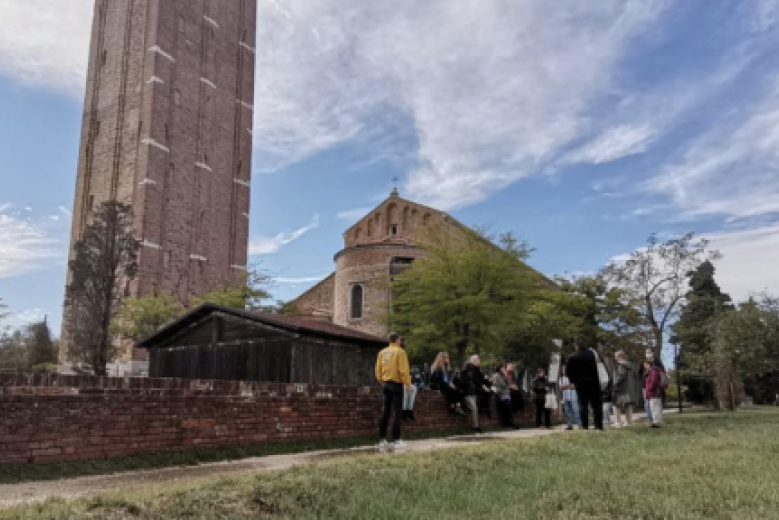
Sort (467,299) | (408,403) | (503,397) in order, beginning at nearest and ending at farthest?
(408,403), (503,397), (467,299)

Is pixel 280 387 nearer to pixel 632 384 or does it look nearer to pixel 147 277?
pixel 632 384

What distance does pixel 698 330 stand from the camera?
42125 mm

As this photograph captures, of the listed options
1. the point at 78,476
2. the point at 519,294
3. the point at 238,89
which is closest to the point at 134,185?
the point at 238,89

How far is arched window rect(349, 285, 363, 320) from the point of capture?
146ft

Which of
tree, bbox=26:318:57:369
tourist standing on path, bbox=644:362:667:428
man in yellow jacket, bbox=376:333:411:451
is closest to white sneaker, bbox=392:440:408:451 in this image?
man in yellow jacket, bbox=376:333:411:451

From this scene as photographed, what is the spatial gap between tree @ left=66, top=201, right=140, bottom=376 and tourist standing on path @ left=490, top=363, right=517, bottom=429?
2144 cm

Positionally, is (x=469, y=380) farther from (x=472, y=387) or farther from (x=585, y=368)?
(x=585, y=368)

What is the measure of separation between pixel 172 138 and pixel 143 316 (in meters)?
19.9

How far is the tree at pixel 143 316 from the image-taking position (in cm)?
3481

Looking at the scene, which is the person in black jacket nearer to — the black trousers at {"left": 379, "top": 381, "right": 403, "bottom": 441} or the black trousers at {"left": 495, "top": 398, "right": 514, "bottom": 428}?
the black trousers at {"left": 495, "top": 398, "right": 514, "bottom": 428}

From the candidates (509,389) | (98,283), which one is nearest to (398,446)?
(509,389)

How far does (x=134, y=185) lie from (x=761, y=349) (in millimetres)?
40883

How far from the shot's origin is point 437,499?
5.54 m

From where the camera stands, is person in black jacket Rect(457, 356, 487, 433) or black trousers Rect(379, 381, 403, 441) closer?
black trousers Rect(379, 381, 403, 441)
